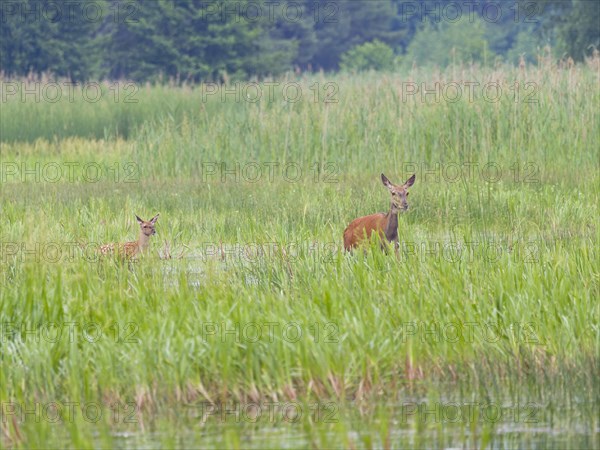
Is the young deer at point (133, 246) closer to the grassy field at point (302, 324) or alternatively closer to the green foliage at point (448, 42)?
the grassy field at point (302, 324)

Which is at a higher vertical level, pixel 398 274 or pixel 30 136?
pixel 30 136

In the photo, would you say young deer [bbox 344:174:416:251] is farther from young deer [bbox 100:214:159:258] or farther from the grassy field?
young deer [bbox 100:214:159:258]

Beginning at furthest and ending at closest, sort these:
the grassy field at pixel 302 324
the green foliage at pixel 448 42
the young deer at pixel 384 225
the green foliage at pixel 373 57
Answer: the green foliage at pixel 448 42, the green foliage at pixel 373 57, the young deer at pixel 384 225, the grassy field at pixel 302 324

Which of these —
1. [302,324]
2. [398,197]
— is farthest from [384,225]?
[302,324]

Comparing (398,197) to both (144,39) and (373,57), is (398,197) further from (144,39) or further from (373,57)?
(373,57)

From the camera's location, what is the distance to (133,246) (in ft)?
36.8

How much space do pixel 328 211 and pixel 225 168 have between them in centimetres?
498

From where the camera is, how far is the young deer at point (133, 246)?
10562 mm

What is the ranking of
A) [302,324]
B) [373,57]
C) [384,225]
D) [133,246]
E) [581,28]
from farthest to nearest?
[373,57], [581,28], [133,246], [384,225], [302,324]

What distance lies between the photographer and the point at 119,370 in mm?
6891

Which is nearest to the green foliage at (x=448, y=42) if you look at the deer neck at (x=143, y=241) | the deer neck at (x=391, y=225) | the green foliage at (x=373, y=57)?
the green foliage at (x=373, y=57)

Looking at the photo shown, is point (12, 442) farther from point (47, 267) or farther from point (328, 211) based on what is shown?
point (328, 211)

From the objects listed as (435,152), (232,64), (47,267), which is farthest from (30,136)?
(232,64)

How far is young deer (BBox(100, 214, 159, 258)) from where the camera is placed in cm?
1056
